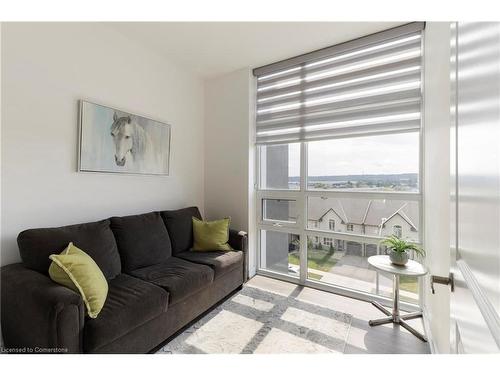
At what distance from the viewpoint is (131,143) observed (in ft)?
7.93

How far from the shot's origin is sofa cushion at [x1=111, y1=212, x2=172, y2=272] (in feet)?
6.74

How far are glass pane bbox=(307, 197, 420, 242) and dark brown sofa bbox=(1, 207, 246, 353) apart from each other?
102cm

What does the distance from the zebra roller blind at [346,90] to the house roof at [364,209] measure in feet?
2.47

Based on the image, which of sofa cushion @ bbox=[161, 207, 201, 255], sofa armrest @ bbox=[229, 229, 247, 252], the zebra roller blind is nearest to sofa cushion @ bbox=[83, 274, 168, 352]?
sofa cushion @ bbox=[161, 207, 201, 255]

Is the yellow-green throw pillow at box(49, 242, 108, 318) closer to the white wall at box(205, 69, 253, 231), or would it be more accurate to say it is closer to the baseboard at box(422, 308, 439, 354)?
the white wall at box(205, 69, 253, 231)

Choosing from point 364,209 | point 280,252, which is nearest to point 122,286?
point 280,252

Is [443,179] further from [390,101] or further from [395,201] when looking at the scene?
[390,101]

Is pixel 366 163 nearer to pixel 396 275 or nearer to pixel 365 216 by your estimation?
pixel 365 216

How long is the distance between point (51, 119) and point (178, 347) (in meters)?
2.09

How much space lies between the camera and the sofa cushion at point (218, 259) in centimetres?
222

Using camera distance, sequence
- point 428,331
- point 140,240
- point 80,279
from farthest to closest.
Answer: point 140,240 → point 428,331 → point 80,279

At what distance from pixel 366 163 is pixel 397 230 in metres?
0.78

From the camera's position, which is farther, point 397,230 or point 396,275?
point 397,230

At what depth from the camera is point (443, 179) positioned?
1496 mm
